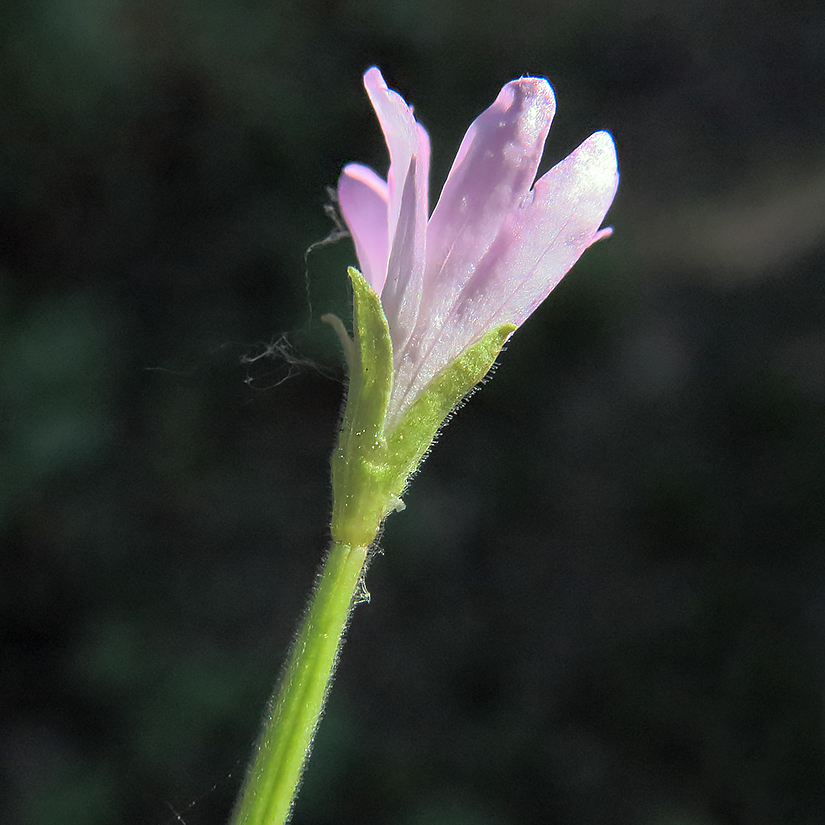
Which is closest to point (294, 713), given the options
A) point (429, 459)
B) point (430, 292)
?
point (430, 292)

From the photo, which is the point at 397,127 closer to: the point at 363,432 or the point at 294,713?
the point at 363,432

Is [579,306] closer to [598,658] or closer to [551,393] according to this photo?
[551,393]

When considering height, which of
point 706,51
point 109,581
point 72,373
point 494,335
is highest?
point 706,51

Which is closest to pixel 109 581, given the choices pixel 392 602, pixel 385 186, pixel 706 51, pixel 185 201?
pixel 392 602

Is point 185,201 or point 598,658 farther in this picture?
point 185,201

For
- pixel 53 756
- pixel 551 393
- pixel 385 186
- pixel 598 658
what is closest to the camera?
pixel 385 186

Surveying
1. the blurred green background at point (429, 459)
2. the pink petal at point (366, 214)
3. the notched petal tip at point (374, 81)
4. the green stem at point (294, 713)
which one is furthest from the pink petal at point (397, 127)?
the blurred green background at point (429, 459)

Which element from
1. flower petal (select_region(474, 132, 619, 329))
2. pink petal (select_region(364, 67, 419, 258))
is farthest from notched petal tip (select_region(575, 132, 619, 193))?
pink petal (select_region(364, 67, 419, 258))
